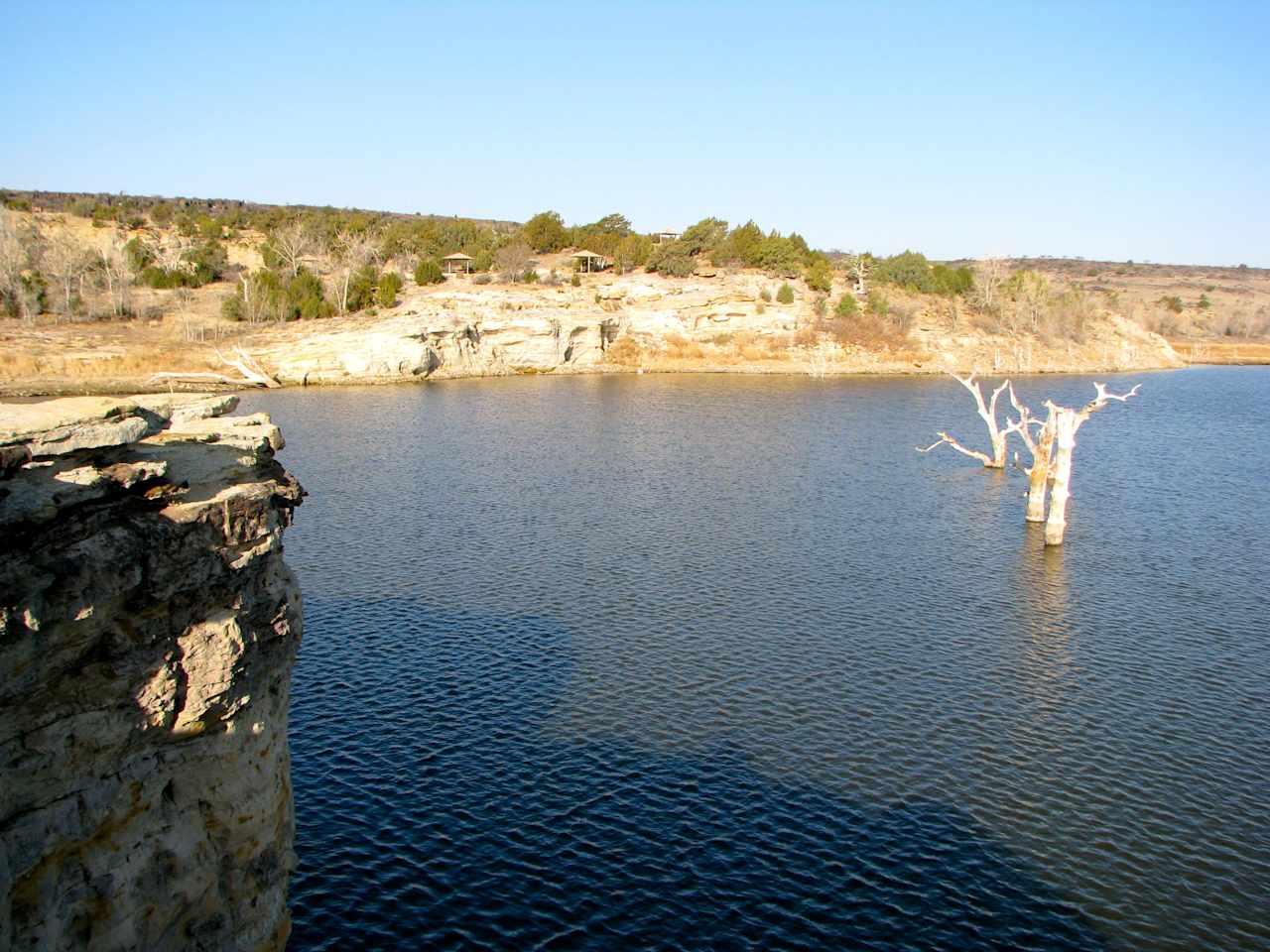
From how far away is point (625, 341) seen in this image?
13888 centimetres

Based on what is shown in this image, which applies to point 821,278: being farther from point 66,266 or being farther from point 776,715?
point 776,715

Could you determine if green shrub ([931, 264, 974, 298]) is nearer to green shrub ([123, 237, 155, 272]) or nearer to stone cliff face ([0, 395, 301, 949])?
green shrub ([123, 237, 155, 272])

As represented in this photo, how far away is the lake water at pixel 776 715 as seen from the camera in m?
22.4

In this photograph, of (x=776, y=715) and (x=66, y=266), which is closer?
(x=776, y=715)

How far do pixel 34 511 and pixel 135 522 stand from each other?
6.18ft

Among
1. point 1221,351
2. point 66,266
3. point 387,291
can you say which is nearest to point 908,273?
point 1221,351

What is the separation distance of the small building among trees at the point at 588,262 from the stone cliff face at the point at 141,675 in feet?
473

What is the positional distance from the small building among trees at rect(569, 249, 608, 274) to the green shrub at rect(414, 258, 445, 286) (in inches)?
1013

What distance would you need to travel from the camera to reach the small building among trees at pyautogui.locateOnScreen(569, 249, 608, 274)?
160 m

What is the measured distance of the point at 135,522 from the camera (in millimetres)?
15297

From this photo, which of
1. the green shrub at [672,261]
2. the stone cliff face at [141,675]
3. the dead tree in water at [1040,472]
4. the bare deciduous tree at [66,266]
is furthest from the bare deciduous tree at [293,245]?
the stone cliff face at [141,675]

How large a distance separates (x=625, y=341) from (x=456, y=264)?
1398 inches

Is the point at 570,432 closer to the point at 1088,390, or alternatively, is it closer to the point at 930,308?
the point at 1088,390

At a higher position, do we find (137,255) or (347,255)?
(347,255)
